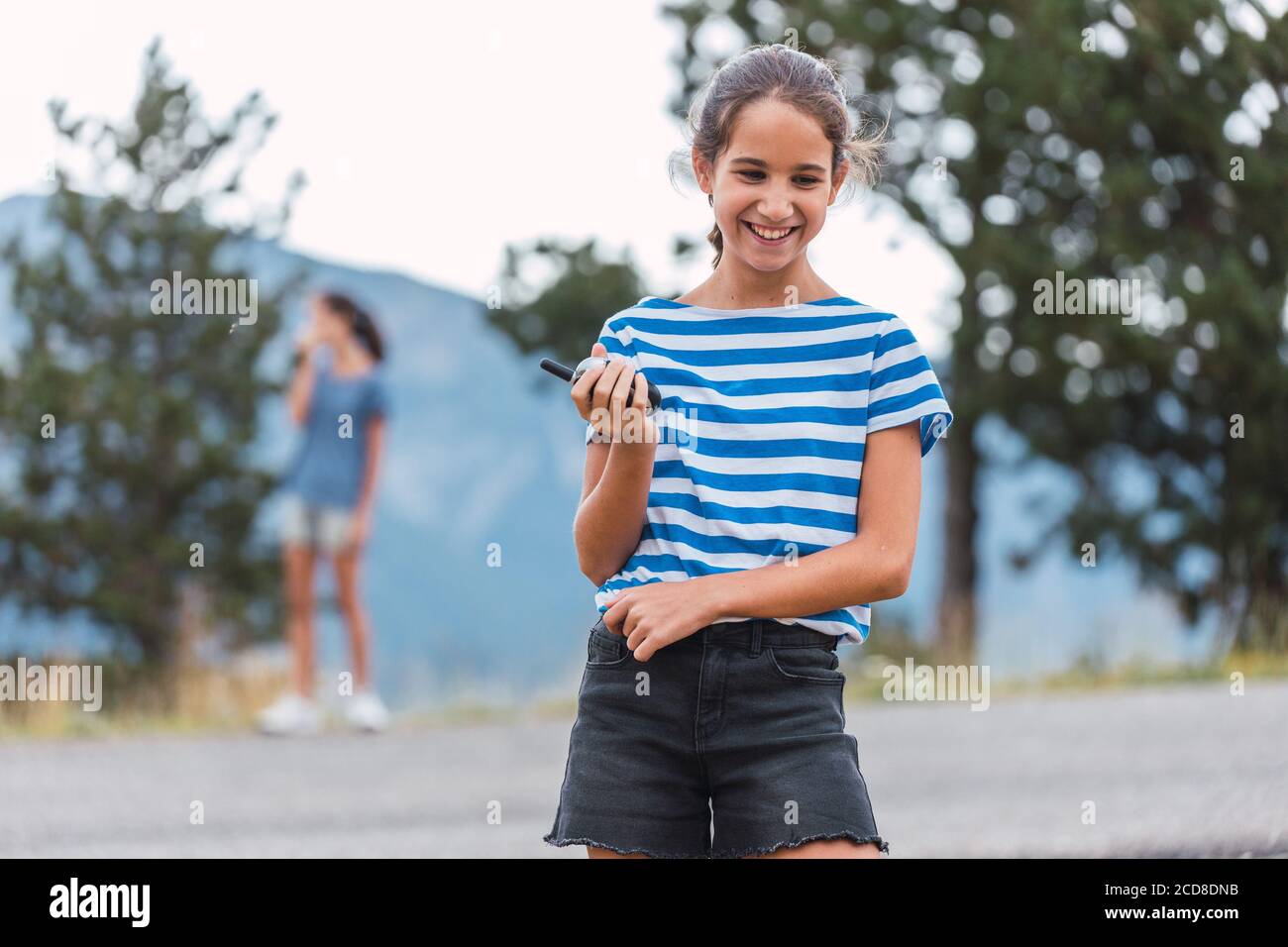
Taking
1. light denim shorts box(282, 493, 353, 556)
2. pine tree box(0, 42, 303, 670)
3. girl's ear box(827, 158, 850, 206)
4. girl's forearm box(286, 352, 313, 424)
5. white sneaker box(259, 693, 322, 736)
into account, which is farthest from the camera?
pine tree box(0, 42, 303, 670)

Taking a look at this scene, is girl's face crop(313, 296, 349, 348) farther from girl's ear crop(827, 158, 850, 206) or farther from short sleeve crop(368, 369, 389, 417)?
girl's ear crop(827, 158, 850, 206)

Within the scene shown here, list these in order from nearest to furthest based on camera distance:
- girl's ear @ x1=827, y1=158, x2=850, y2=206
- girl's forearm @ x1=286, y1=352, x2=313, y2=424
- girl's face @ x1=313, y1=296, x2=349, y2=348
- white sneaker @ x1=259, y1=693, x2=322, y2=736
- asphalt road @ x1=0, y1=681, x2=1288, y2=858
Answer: girl's ear @ x1=827, y1=158, x2=850, y2=206 → asphalt road @ x1=0, y1=681, x2=1288, y2=858 → white sneaker @ x1=259, y1=693, x2=322, y2=736 → girl's forearm @ x1=286, y1=352, x2=313, y2=424 → girl's face @ x1=313, y1=296, x2=349, y2=348

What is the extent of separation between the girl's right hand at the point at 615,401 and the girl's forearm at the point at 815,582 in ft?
0.61

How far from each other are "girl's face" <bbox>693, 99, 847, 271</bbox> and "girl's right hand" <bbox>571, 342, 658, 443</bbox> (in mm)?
259

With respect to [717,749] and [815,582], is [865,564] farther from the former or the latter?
[717,749]

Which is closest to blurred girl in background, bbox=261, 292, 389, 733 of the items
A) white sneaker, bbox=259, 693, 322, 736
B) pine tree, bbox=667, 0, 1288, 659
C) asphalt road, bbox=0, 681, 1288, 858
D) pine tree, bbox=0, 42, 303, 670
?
white sneaker, bbox=259, 693, 322, 736

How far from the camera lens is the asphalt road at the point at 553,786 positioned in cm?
494

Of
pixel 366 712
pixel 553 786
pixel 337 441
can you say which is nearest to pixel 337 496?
pixel 337 441

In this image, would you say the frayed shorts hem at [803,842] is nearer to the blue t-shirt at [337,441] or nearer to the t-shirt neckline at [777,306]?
the t-shirt neckline at [777,306]

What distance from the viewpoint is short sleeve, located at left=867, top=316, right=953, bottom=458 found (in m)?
1.89

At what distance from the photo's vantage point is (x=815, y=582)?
1.81 m

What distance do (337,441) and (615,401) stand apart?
622 centimetres

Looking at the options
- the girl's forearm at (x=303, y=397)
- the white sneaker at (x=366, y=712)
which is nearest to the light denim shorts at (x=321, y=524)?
the girl's forearm at (x=303, y=397)

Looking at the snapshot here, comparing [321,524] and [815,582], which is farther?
[321,524]
